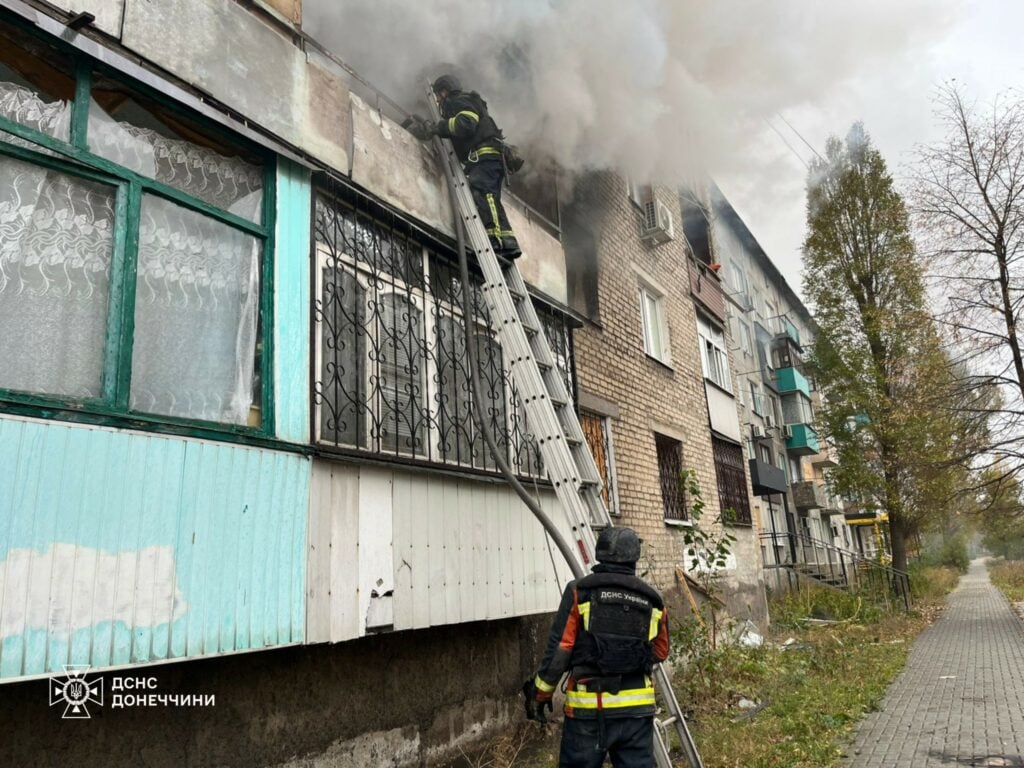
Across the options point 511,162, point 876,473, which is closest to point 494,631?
point 511,162

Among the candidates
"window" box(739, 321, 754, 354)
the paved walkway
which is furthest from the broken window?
"window" box(739, 321, 754, 354)

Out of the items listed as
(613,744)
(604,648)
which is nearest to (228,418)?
(604,648)

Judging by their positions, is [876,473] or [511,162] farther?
[876,473]

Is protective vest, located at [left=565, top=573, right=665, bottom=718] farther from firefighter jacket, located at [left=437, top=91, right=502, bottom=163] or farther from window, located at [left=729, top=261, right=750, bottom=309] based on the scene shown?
window, located at [left=729, top=261, right=750, bottom=309]

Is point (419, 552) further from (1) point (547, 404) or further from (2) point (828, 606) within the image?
(2) point (828, 606)

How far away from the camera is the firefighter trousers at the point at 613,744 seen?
10.3ft

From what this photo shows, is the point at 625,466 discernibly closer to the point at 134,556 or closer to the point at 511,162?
the point at 511,162

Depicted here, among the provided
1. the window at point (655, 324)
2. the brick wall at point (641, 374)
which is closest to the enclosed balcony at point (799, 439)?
the brick wall at point (641, 374)

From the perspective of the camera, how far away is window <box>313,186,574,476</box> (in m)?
4.03

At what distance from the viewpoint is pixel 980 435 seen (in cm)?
1352

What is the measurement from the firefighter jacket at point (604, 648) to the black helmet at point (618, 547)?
71 millimetres

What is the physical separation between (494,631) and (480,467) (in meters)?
1.29

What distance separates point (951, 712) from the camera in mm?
6152

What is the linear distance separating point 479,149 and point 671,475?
17.3 ft
